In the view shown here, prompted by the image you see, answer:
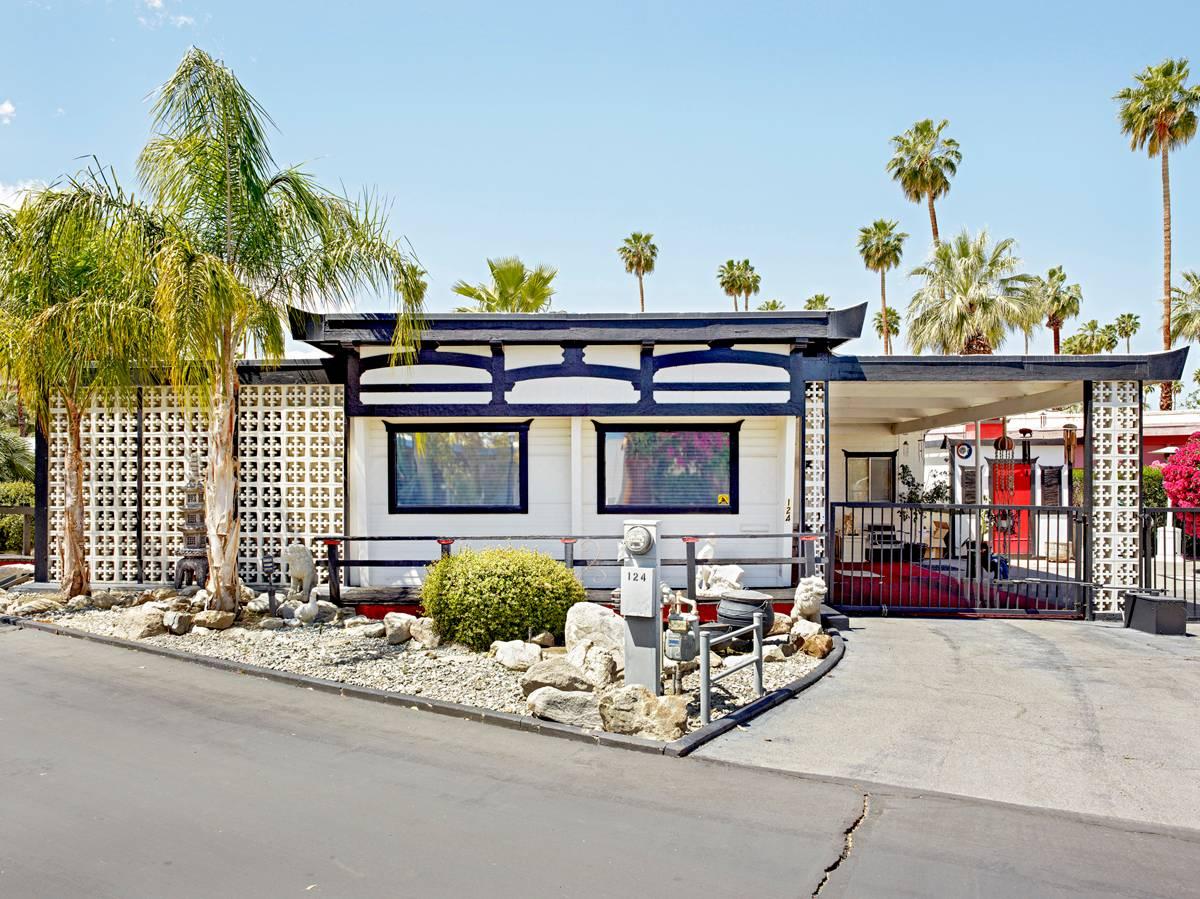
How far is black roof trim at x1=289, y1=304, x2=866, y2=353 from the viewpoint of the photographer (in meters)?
10.1

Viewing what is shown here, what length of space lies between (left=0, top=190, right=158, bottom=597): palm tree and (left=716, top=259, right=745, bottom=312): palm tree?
38.2 m

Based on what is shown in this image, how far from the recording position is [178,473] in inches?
427

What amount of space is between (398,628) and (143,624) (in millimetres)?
2731

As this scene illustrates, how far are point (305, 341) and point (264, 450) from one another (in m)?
1.68

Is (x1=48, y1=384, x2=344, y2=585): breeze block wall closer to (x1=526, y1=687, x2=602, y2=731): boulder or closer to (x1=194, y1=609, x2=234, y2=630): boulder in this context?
(x1=194, y1=609, x2=234, y2=630): boulder

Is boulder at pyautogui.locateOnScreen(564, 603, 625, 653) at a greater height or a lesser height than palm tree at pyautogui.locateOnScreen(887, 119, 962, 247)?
lesser

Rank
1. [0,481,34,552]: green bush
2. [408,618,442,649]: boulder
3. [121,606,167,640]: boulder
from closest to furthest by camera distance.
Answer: [408,618,442,649]: boulder
[121,606,167,640]: boulder
[0,481,34,552]: green bush

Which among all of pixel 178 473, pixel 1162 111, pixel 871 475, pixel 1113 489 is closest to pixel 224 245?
pixel 178 473

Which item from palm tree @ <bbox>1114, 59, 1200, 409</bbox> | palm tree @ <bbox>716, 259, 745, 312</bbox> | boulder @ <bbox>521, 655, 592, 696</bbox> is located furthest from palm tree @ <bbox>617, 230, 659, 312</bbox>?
boulder @ <bbox>521, 655, 592, 696</bbox>

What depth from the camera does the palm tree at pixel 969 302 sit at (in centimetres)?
2472

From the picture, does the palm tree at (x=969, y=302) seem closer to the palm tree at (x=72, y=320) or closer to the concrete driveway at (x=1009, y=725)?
the concrete driveway at (x=1009, y=725)

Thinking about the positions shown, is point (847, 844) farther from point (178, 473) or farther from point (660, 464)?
point (178, 473)

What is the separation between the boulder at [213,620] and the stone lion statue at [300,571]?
906 millimetres

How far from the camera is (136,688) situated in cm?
669
